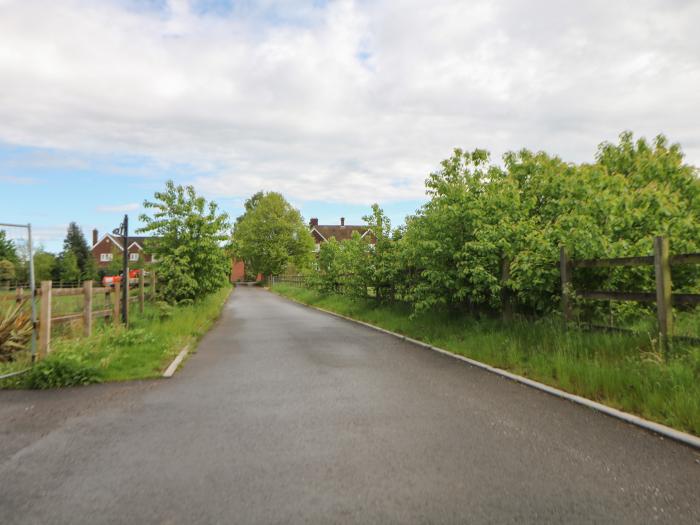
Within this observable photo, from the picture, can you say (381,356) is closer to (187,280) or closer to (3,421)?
(3,421)

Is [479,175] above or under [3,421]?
above

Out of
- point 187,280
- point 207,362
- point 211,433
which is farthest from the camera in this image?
point 187,280

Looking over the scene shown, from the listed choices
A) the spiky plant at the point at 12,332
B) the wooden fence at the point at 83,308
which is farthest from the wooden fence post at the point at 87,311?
the spiky plant at the point at 12,332

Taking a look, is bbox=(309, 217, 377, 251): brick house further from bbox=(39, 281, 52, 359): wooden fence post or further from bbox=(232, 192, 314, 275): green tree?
bbox=(39, 281, 52, 359): wooden fence post

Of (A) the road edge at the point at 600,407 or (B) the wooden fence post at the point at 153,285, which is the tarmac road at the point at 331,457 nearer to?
(A) the road edge at the point at 600,407

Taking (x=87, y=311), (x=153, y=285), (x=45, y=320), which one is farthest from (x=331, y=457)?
(x=153, y=285)

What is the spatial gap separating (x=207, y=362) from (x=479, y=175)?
23.0 feet

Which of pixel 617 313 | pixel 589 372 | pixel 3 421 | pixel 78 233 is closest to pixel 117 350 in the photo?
pixel 3 421

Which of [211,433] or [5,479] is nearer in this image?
[5,479]

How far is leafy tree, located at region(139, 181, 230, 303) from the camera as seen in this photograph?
745 inches

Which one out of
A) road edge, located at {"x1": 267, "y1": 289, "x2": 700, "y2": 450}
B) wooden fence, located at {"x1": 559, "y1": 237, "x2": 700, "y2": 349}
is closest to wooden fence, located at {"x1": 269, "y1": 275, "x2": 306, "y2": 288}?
road edge, located at {"x1": 267, "y1": 289, "x2": 700, "y2": 450}

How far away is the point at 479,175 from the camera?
38.8ft

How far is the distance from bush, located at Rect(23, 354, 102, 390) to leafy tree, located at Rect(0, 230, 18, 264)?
75.5 inches

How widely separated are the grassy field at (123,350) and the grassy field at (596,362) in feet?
18.4
